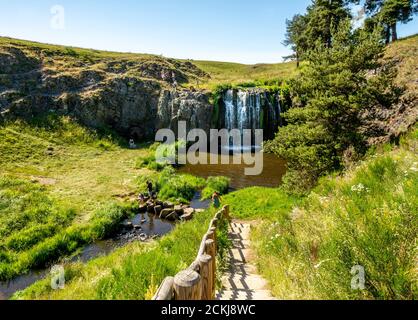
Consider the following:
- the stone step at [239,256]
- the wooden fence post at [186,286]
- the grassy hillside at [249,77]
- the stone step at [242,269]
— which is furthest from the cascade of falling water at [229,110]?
the wooden fence post at [186,286]

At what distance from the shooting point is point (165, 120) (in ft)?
127

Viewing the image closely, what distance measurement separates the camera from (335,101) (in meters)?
13.2

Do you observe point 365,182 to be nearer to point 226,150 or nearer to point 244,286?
point 244,286

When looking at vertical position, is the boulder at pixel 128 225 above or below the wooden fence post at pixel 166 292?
below

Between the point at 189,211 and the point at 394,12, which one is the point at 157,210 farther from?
the point at 394,12

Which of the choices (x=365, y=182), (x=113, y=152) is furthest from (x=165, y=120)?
(x=365, y=182)

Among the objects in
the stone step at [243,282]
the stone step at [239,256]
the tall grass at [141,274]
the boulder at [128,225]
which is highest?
the tall grass at [141,274]

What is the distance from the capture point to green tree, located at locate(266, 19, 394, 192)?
43.5 ft

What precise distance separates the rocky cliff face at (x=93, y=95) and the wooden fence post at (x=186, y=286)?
34157 mm

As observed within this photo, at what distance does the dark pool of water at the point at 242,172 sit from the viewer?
78.2ft

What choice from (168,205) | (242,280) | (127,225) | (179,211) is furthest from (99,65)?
(242,280)

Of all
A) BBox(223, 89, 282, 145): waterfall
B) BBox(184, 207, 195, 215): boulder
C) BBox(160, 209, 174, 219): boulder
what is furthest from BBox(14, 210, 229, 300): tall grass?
BBox(223, 89, 282, 145): waterfall

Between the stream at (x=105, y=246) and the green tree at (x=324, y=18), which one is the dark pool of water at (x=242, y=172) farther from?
the green tree at (x=324, y=18)

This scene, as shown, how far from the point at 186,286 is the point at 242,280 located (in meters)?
4.22
